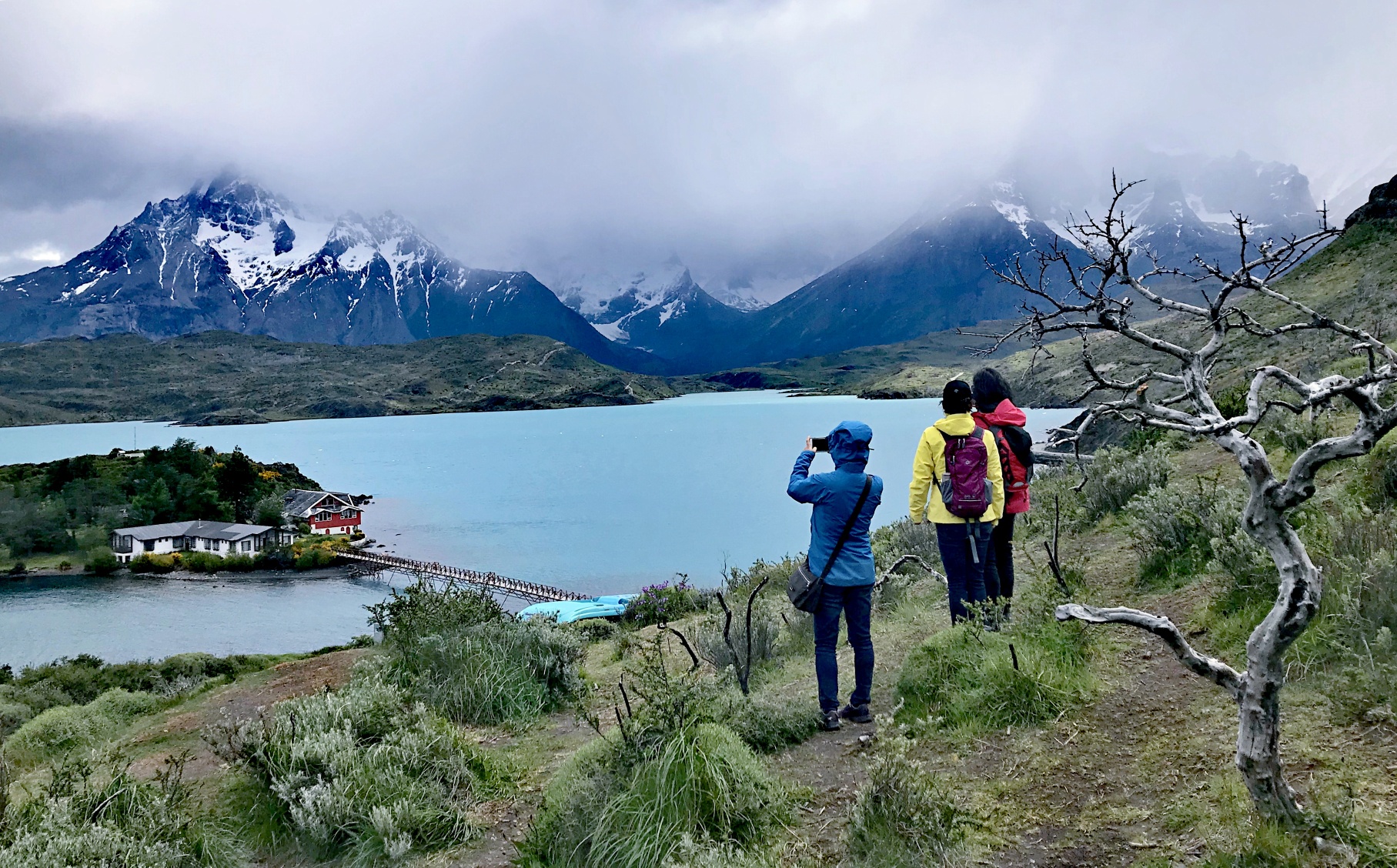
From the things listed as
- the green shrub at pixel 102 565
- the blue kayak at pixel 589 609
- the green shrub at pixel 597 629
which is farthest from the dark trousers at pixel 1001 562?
the green shrub at pixel 102 565

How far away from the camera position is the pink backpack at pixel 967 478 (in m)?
5.50

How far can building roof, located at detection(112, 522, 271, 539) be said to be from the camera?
50375mm

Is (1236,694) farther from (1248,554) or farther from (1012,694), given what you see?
(1248,554)

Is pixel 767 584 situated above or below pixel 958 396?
below

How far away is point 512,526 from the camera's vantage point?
4559cm

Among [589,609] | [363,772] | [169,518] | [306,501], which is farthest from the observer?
[169,518]

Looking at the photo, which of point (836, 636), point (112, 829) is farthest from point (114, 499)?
point (836, 636)

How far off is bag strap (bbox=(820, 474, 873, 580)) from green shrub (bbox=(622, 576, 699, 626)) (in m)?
12.4

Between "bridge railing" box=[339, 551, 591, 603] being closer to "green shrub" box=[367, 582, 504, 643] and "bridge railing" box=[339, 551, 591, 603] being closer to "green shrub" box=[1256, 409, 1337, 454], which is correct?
"green shrub" box=[367, 582, 504, 643]

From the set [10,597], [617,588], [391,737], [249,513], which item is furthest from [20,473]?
[391,737]

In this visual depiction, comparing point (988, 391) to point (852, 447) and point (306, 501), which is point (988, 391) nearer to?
point (852, 447)

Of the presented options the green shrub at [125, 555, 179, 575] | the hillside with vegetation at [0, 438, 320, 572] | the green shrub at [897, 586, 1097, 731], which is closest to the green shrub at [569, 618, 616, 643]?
the green shrub at [897, 586, 1097, 731]

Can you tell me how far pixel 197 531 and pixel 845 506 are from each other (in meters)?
59.0

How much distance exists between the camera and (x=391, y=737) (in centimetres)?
509
